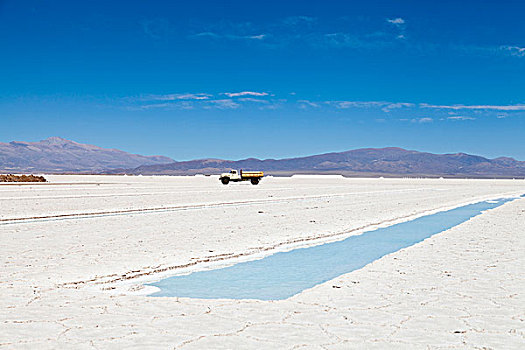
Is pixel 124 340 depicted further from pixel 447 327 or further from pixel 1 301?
pixel 447 327

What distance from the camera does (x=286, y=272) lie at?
9383mm

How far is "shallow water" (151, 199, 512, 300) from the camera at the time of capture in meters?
7.71

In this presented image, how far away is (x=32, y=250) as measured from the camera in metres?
11.1

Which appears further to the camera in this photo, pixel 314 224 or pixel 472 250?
pixel 314 224

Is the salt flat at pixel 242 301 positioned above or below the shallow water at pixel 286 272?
above

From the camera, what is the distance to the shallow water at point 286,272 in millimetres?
7707

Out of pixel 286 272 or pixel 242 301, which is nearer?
pixel 242 301

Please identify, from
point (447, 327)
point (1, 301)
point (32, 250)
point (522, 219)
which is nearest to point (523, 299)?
point (447, 327)

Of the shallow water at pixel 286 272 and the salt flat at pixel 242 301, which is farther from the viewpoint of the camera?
the shallow water at pixel 286 272

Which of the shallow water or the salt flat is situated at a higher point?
the salt flat

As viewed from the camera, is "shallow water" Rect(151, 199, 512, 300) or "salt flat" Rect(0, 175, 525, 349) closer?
"salt flat" Rect(0, 175, 525, 349)

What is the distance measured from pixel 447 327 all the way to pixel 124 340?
308 cm

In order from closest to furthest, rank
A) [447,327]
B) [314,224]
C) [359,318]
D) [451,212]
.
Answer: [447,327]
[359,318]
[314,224]
[451,212]

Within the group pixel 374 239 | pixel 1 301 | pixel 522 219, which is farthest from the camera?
pixel 522 219
